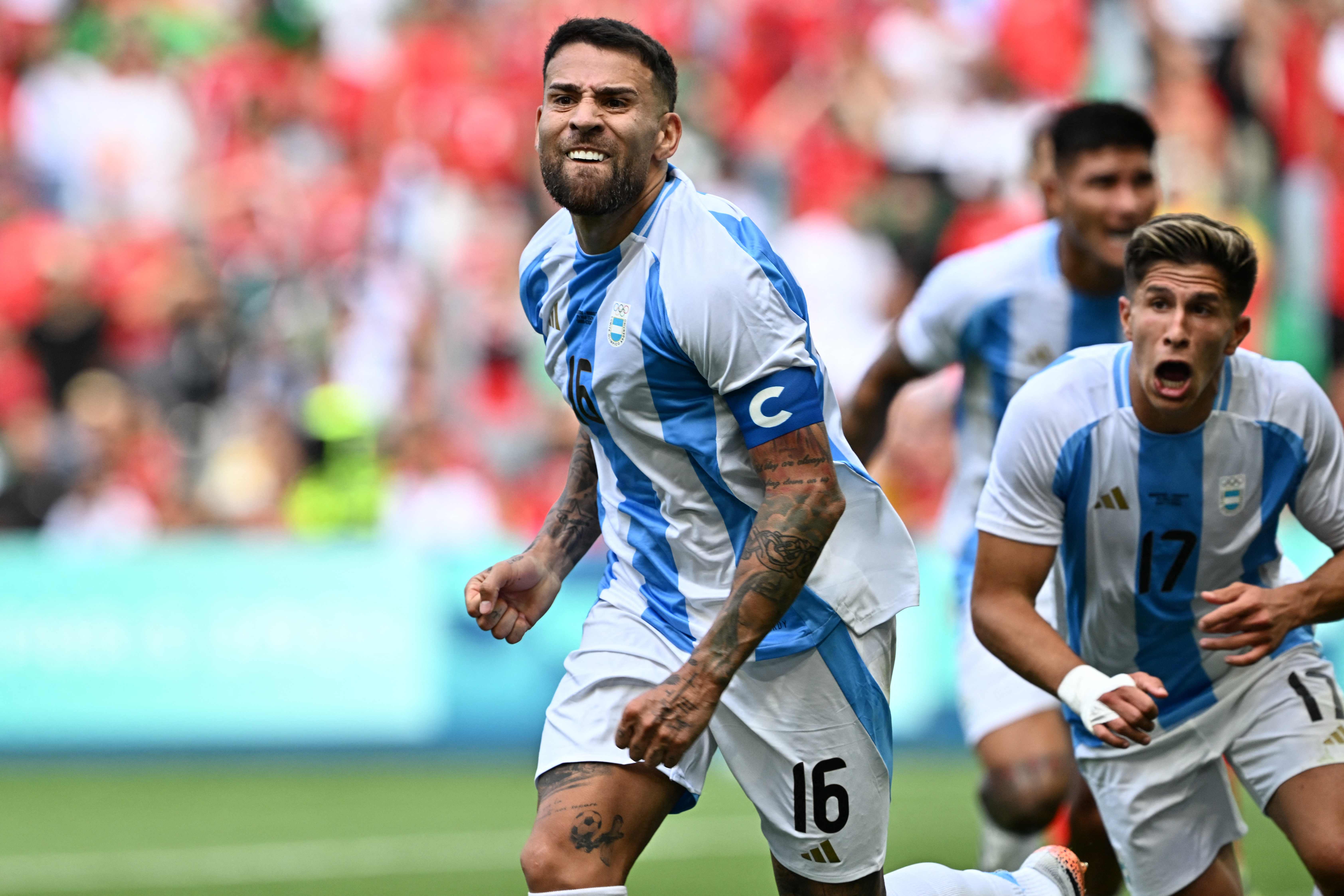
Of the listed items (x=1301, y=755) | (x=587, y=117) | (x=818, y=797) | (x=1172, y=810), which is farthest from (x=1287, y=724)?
(x=587, y=117)

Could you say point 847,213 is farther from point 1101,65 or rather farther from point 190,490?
point 190,490

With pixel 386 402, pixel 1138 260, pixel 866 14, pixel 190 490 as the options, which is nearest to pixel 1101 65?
pixel 866 14

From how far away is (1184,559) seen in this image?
4.58 m

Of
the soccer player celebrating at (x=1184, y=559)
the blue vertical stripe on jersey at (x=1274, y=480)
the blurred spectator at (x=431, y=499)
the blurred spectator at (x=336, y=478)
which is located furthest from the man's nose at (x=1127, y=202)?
the blurred spectator at (x=336, y=478)

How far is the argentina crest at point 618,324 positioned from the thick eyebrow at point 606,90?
1.60ft

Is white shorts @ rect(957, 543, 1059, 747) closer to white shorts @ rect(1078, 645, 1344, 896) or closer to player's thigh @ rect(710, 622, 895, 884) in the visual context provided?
white shorts @ rect(1078, 645, 1344, 896)

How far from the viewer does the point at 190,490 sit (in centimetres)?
1203

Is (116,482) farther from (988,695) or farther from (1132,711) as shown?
(1132,711)

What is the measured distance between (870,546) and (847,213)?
9555 mm

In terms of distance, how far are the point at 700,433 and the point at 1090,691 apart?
3.70 feet

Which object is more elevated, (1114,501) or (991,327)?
(991,327)

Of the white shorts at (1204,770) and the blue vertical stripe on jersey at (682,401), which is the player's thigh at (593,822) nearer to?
the blue vertical stripe on jersey at (682,401)

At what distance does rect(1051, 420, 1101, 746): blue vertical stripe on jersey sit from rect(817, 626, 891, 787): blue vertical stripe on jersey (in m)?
0.53

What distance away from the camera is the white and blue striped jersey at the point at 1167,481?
175 inches
